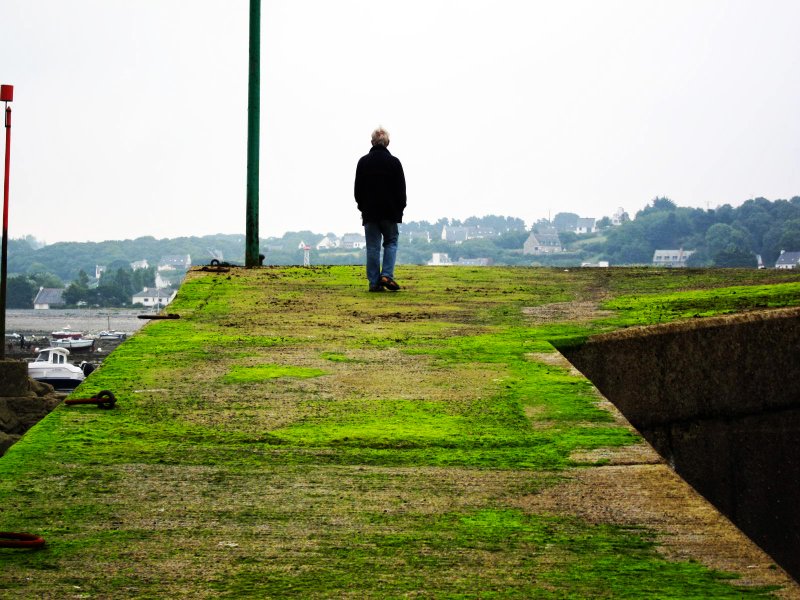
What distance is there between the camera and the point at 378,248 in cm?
1220

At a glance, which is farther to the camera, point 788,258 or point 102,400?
point 788,258

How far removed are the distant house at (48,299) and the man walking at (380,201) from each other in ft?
267

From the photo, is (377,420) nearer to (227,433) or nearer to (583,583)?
(227,433)

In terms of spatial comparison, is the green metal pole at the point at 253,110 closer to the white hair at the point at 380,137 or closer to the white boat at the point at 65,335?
the white hair at the point at 380,137

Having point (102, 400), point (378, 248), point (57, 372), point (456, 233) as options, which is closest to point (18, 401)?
point (378, 248)

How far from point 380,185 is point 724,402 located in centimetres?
509

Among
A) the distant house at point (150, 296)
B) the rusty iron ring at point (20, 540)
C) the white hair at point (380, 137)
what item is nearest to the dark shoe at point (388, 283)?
the white hair at point (380, 137)

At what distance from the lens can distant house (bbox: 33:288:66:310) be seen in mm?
90438

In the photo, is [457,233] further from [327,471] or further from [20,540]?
[20,540]

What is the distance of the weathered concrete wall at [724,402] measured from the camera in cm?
777

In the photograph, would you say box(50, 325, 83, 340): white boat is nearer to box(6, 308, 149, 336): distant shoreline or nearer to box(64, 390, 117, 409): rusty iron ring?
box(6, 308, 149, 336): distant shoreline

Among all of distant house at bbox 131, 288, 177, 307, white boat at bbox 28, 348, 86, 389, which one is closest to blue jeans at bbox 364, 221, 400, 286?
white boat at bbox 28, 348, 86, 389

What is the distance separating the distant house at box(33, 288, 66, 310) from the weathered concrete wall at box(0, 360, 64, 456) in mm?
A: 69594

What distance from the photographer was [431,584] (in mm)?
3842
